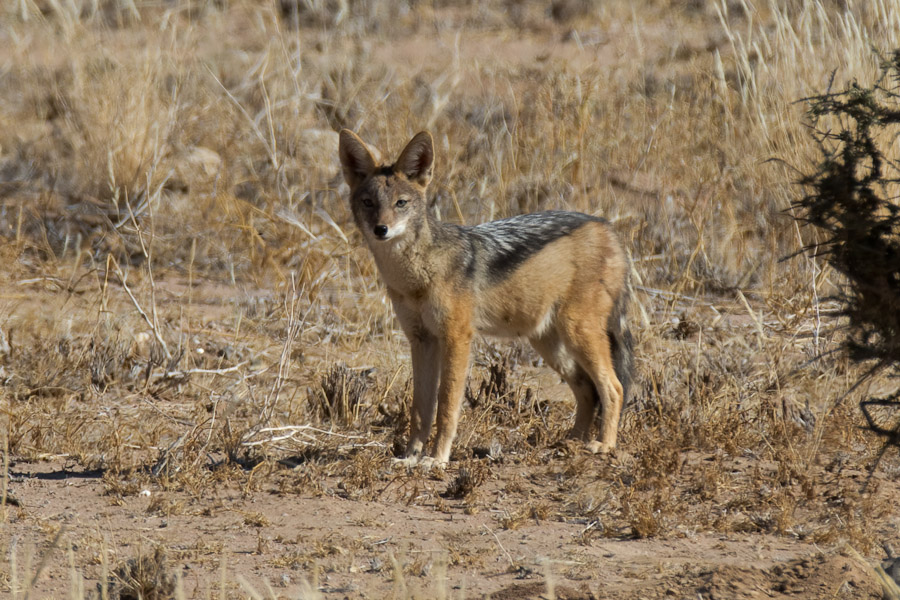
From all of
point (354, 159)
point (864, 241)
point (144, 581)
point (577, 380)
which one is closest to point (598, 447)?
point (577, 380)

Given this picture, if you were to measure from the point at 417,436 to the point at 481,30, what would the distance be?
A: 35.5 feet

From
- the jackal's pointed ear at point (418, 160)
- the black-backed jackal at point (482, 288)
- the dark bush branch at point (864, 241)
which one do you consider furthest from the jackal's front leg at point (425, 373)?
the dark bush branch at point (864, 241)

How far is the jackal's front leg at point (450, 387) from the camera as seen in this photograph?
5.52 metres

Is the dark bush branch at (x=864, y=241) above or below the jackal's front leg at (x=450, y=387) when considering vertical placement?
above

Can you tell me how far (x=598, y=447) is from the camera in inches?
225

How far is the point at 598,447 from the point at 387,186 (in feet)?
6.08

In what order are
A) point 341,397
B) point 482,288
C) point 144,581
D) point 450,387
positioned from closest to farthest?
point 144,581
point 450,387
point 482,288
point 341,397

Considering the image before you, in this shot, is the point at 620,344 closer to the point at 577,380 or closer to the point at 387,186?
the point at 577,380

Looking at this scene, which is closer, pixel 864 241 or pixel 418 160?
pixel 864 241

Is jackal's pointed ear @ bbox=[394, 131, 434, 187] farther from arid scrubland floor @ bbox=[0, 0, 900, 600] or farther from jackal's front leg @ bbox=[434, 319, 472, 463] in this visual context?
arid scrubland floor @ bbox=[0, 0, 900, 600]

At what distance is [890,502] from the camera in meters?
4.94

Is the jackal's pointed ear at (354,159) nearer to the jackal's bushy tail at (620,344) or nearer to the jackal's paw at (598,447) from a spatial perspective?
the jackal's bushy tail at (620,344)

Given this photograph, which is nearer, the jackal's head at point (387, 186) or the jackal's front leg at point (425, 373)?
the jackal's head at point (387, 186)

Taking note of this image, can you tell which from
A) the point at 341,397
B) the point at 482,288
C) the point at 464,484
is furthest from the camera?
the point at 341,397
